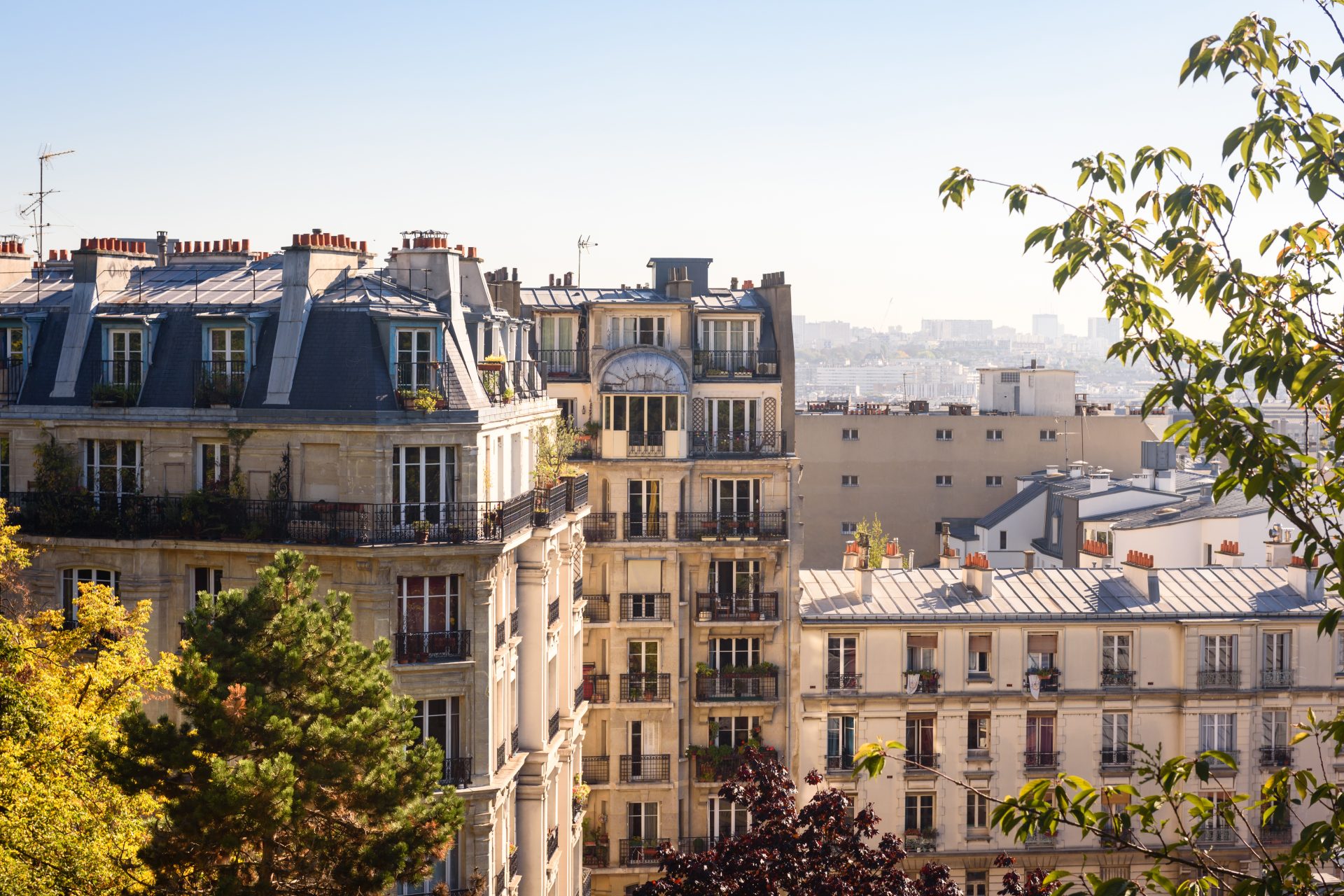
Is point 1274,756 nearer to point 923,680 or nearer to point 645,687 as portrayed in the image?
point 923,680

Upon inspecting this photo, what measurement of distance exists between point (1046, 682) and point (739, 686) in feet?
33.9

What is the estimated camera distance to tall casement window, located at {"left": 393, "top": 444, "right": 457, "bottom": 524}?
34.2 metres

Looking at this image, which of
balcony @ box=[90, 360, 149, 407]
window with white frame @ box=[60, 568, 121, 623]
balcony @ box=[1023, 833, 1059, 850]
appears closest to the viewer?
window with white frame @ box=[60, 568, 121, 623]

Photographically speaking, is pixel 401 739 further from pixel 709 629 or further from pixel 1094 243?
pixel 709 629

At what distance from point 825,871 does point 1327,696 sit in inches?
1083

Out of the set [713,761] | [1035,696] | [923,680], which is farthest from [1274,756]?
[713,761]

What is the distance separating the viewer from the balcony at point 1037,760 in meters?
49.5

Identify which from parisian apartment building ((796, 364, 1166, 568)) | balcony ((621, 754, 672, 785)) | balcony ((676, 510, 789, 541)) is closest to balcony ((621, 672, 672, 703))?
balcony ((621, 754, 672, 785))

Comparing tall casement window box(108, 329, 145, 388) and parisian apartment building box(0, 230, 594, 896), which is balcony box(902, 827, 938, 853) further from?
tall casement window box(108, 329, 145, 388)

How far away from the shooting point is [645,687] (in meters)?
50.7

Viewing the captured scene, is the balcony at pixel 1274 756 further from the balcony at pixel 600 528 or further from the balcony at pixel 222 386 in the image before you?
the balcony at pixel 222 386

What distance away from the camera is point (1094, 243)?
45.1 ft

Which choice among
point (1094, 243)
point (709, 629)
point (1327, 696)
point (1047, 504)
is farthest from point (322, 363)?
point (1047, 504)

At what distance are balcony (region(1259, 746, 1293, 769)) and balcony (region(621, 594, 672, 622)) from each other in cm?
2046
